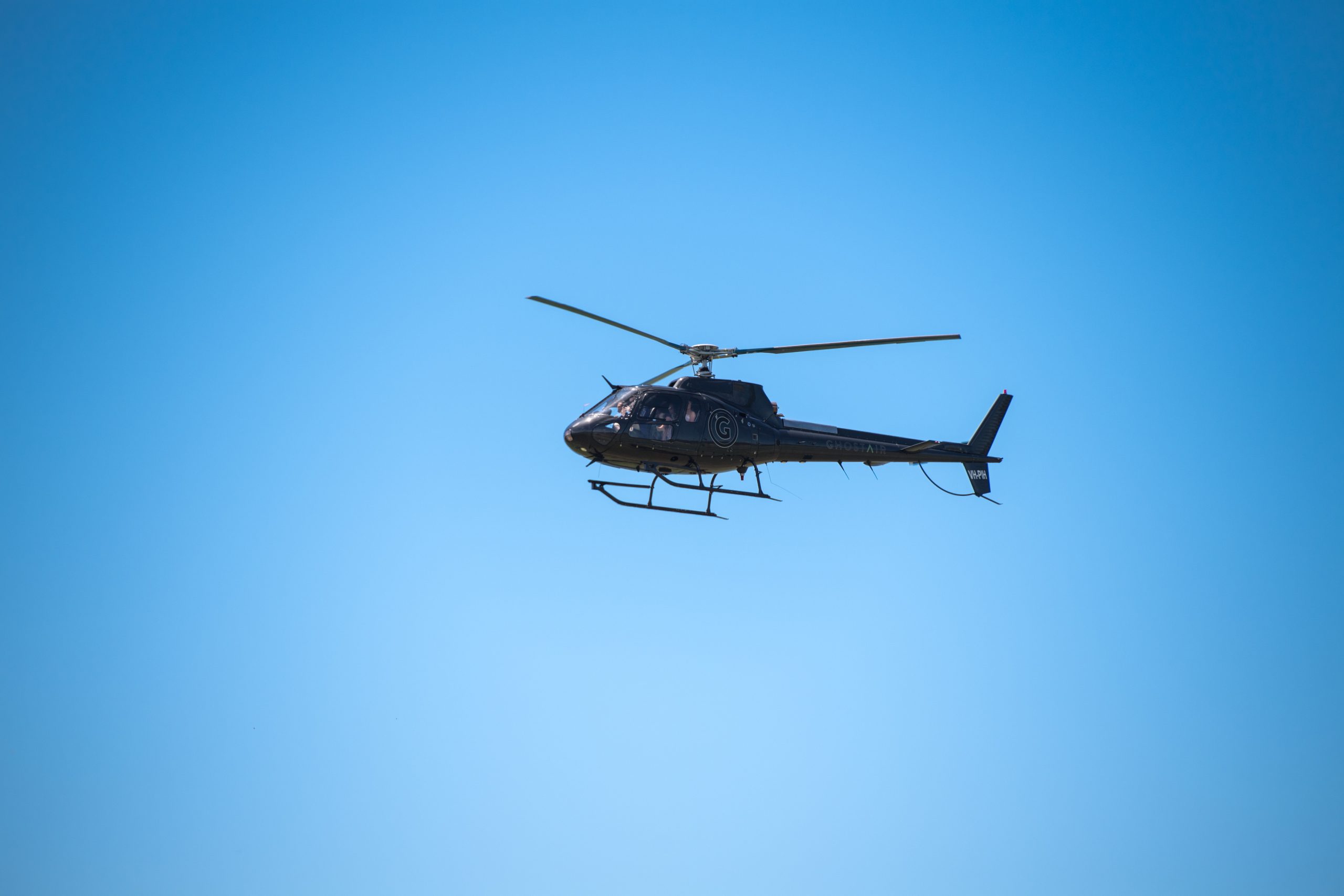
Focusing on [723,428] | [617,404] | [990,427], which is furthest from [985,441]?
[617,404]

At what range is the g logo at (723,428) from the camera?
2358 cm

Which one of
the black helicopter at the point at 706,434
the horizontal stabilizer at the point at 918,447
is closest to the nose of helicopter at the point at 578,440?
the black helicopter at the point at 706,434

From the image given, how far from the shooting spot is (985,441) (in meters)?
28.4

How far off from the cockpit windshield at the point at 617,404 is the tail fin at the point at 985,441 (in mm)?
9649

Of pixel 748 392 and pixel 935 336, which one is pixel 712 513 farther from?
pixel 935 336

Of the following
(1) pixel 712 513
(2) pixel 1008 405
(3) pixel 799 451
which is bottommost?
(1) pixel 712 513

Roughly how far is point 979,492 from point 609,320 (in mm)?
11155

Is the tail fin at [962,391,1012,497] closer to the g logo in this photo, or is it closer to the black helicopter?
the black helicopter

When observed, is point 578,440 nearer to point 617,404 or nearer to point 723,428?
point 617,404

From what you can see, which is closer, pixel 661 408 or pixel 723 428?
pixel 661 408

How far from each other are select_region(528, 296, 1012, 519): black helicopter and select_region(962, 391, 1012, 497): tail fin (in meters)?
2.10

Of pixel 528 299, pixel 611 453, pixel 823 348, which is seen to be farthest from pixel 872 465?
pixel 528 299

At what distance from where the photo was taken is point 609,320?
866 inches

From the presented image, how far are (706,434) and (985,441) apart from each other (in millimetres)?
8745
